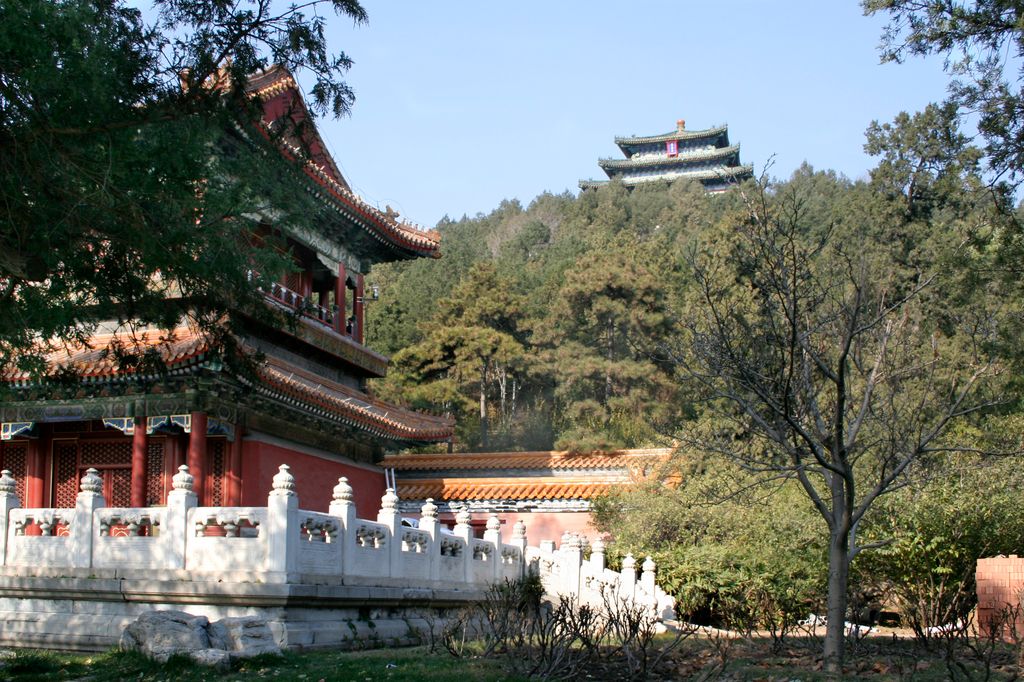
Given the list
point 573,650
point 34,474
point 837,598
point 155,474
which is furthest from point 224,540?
point 34,474

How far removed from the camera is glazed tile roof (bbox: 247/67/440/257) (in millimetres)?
16672

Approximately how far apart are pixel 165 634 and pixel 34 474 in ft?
27.0

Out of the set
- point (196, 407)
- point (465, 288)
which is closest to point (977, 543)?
point (196, 407)

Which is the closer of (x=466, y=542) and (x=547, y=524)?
(x=466, y=542)

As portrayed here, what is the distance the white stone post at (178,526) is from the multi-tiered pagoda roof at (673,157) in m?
59.4

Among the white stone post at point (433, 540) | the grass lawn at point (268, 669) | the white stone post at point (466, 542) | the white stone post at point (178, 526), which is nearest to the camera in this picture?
the grass lawn at point (268, 669)

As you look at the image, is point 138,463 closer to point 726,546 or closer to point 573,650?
point 573,650

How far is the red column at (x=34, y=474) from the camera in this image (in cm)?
1576

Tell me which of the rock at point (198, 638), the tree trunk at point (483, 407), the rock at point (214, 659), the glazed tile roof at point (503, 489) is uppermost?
the tree trunk at point (483, 407)

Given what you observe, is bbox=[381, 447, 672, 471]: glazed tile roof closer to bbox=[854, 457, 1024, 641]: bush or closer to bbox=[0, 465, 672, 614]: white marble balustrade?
bbox=[854, 457, 1024, 641]: bush

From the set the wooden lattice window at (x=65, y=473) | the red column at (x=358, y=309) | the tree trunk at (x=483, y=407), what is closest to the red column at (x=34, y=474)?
the wooden lattice window at (x=65, y=473)

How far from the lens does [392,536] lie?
12266 millimetres

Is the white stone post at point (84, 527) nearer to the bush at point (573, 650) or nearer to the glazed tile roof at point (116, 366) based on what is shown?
the glazed tile roof at point (116, 366)

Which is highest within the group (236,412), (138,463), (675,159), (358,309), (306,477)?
(675,159)
